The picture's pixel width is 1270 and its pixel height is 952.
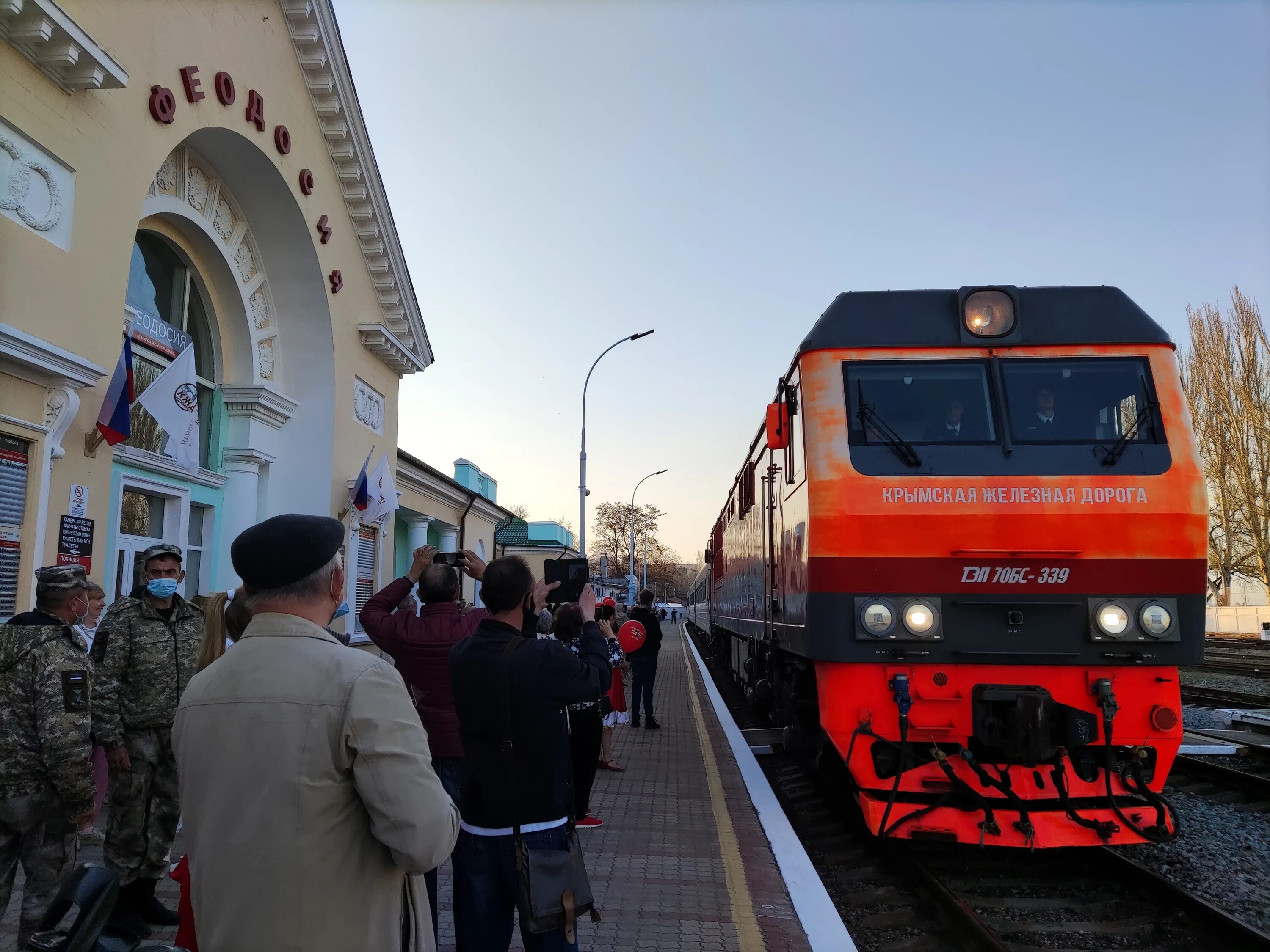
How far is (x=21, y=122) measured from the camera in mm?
6605

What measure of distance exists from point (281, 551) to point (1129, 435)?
5410 millimetres

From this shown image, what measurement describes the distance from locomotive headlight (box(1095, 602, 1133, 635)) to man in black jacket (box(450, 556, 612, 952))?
11.9 ft

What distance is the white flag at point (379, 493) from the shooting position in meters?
13.2

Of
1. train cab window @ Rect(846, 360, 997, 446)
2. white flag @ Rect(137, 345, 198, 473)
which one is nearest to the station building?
white flag @ Rect(137, 345, 198, 473)

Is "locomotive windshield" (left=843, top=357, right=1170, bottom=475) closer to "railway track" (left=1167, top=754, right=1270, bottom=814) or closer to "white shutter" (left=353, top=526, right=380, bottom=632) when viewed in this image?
"railway track" (left=1167, top=754, right=1270, bottom=814)

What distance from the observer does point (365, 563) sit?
13.8 meters

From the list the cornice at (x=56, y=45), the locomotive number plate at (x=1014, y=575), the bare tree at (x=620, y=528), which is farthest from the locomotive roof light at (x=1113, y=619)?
the bare tree at (x=620, y=528)

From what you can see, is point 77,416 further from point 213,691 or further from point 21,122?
point 213,691

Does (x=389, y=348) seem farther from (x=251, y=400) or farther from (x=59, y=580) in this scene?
(x=59, y=580)

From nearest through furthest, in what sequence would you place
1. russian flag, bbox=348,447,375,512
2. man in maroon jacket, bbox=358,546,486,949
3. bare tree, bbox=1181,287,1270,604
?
man in maroon jacket, bbox=358,546,486,949 < russian flag, bbox=348,447,375,512 < bare tree, bbox=1181,287,1270,604

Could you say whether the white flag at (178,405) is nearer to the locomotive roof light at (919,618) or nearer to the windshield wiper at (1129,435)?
the locomotive roof light at (919,618)

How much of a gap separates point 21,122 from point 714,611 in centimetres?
1527

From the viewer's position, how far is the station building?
666 centimetres

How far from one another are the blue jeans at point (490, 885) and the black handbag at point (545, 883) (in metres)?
0.04
